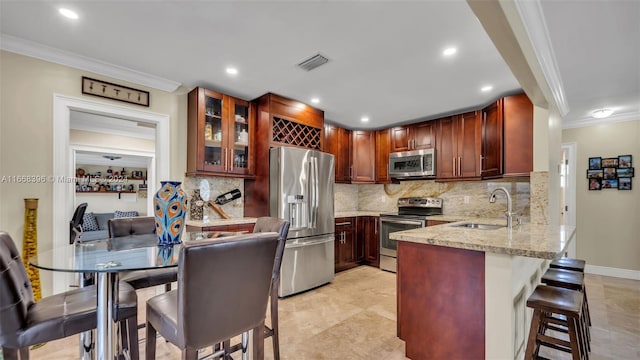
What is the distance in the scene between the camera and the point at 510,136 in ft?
10.3

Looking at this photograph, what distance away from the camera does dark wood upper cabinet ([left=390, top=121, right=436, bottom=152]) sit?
4.23 m

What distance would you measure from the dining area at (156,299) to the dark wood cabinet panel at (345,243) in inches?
107

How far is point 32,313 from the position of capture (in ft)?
4.43

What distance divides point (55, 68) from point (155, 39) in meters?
1.08

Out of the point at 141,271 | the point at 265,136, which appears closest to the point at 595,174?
the point at 265,136

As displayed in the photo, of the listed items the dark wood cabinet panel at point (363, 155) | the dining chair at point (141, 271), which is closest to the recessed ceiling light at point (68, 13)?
the dining chair at point (141, 271)

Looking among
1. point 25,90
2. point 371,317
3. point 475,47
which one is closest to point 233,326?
point 371,317

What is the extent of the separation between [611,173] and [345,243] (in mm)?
4021

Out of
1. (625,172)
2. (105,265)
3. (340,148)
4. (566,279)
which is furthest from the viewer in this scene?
(340,148)

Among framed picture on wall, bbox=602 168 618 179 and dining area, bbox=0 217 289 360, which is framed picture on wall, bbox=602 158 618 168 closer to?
framed picture on wall, bbox=602 168 618 179

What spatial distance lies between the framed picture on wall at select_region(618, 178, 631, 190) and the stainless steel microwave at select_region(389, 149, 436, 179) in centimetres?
261

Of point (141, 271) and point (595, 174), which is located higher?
point (595, 174)

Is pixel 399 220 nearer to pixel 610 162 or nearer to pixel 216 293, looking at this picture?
pixel 610 162

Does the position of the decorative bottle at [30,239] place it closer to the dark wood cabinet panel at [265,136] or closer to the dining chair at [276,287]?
the dining chair at [276,287]
